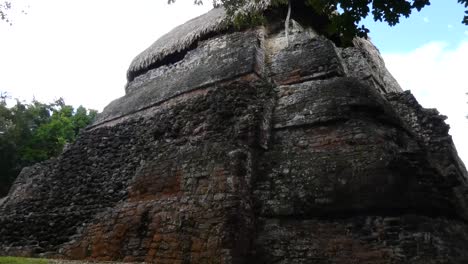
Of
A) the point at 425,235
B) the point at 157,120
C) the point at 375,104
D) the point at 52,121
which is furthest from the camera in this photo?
the point at 52,121

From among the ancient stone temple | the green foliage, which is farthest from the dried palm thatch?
the green foliage

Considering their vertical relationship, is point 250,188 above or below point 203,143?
below

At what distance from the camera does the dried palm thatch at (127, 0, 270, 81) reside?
9.01m

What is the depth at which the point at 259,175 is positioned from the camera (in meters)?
5.69

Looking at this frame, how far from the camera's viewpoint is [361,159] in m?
5.05

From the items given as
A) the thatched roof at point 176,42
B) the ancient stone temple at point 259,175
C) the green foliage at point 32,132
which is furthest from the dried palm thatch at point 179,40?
the green foliage at point 32,132

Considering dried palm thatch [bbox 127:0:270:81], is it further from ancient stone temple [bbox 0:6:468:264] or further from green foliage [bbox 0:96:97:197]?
green foliage [bbox 0:96:97:197]

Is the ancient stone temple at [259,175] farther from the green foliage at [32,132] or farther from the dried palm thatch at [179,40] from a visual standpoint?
the green foliage at [32,132]

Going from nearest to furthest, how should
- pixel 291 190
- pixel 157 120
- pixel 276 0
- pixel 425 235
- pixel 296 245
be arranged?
pixel 425 235 → pixel 296 245 → pixel 291 190 → pixel 276 0 → pixel 157 120

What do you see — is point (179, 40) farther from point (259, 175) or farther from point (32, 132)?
point (32, 132)

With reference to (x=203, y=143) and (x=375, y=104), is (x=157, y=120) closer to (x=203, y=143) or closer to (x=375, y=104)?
(x=203, y=143)

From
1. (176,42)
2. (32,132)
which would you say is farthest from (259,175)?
(32,132)

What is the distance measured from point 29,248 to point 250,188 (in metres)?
→ 4.51

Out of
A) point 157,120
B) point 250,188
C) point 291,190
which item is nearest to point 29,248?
point 157,120
